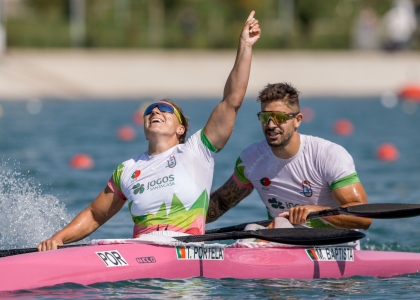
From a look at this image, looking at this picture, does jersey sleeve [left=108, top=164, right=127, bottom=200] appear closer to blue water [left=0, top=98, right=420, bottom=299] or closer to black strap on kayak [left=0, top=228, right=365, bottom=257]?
black strap on kayak [left=0, top=228, right=365, bottom=257]

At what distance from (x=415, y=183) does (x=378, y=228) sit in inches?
152

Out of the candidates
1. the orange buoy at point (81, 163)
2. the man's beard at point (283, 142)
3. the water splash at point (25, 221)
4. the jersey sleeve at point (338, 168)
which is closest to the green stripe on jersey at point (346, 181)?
the jersey sleeve at point (338, 168)

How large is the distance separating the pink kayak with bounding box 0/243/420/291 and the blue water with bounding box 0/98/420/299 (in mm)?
71

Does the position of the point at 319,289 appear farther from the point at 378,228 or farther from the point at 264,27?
the point at 264,27

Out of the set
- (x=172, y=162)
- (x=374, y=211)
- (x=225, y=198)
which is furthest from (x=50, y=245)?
(x=374, y=211)

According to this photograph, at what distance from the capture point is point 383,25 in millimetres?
47094

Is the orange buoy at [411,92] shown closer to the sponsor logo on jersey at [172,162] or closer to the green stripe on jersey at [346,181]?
the green stripe on jersey at [346,181]

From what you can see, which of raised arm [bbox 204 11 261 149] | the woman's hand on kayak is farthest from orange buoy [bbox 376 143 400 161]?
the woman's hand on kayak

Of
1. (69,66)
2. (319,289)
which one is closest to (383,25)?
(69,66)

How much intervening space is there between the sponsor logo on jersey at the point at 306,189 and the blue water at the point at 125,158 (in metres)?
0.74

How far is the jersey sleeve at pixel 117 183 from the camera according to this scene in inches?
297

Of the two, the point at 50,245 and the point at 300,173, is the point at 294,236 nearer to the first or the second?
the point at 300,173

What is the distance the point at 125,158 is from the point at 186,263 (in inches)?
399

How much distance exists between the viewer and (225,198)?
823cm
